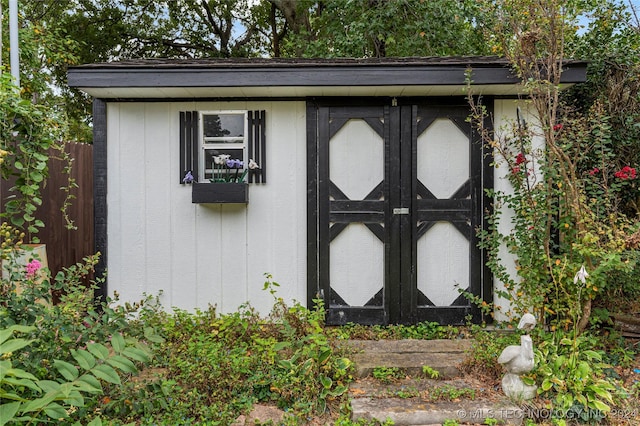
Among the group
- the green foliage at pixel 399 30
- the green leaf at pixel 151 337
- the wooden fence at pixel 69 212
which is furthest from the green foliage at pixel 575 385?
the green foliage at pixel 399 30

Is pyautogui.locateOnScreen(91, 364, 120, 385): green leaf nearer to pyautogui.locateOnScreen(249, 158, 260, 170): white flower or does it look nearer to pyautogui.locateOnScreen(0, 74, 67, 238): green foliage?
pyautogui.locateOnScreen(0, 74, 67, 238): green foliage

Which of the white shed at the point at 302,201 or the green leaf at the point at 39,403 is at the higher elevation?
the white shed at the point at 302,201

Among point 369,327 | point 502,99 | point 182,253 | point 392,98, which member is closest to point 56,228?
point 182,253

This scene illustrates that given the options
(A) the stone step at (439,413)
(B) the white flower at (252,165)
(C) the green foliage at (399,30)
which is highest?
(C) the green foliage at (399,30)

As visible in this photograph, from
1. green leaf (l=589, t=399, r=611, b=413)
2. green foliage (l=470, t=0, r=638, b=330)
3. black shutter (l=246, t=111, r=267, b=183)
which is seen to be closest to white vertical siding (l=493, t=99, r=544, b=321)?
green foliage (l=470, t=0, r=638, b=330)

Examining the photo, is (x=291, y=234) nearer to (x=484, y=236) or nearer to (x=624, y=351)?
(x=484, y=236)

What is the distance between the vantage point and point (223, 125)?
12.3ft

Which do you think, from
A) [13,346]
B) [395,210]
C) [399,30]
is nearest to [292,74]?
[395,210]

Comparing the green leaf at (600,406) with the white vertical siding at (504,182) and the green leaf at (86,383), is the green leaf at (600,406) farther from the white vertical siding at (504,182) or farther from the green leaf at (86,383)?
the green leaf at (86,383)

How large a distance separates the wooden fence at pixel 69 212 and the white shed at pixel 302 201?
1.02 m

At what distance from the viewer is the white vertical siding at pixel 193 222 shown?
3.71 meters

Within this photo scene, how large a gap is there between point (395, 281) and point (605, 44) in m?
3.43

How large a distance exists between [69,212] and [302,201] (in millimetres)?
2973

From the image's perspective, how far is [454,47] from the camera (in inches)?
280
